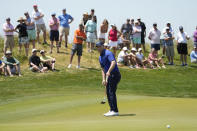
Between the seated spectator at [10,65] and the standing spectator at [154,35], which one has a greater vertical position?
the standing spectator at [154,35]

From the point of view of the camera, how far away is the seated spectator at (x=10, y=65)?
72.1 feet

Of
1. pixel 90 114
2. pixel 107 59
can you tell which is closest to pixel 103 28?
pixel 90 114

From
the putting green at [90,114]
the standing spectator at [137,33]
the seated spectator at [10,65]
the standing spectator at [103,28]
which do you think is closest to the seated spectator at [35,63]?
the seated spectator at [10,65]

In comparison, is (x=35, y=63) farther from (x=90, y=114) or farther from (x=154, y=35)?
(x=90, y=114)

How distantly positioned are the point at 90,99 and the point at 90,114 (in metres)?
3.31

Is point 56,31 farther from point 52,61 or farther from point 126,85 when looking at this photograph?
point 126,85

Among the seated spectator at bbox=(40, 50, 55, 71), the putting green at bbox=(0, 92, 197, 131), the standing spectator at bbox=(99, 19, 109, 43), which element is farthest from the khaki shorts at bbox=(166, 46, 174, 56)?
the putting green at bbox=(0, 92, 197, 131)

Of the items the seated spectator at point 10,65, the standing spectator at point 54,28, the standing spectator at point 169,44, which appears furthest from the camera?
the standing spectator at point 169,44

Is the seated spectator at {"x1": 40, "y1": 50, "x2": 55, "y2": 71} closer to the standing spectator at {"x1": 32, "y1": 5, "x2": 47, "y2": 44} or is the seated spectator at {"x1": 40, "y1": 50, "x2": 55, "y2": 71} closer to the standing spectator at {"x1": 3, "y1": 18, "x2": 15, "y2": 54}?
the standing spectator at {"x1": 3, "y1": 18, "x2": 15, "y2": 54}

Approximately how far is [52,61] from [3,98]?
6766 millimetres

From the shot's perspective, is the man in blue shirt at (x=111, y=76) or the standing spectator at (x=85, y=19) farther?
the standing spectator at (x=85, y=19)

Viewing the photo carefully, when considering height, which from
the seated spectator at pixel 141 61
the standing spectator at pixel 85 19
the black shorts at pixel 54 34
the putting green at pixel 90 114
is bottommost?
the putting green at pixel 90 114

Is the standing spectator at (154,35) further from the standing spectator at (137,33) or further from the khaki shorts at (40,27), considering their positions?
the khaki shorts at (40,27)

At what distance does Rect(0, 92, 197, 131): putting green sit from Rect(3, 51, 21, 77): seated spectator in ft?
17.7
